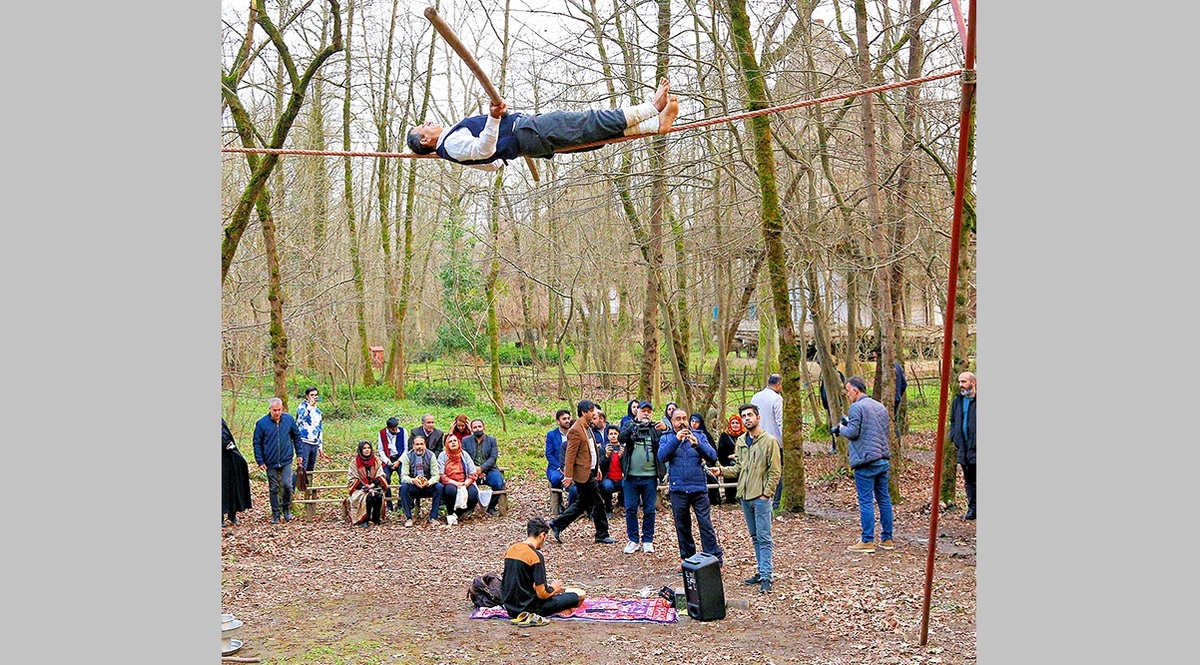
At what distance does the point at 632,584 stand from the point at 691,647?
202 centimetres

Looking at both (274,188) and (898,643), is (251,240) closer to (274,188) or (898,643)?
(274,188)

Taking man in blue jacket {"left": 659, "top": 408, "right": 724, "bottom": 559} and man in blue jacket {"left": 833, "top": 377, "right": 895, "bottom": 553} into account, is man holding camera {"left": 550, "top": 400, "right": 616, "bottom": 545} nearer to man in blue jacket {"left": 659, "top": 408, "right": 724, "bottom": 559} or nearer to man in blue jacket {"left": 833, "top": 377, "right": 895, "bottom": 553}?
man in blue jacket {"left": 659, "top": 408, "right": 724, "bottom": 559}

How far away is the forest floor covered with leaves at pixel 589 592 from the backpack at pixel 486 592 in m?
0.16

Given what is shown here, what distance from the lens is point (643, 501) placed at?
10.6 meters

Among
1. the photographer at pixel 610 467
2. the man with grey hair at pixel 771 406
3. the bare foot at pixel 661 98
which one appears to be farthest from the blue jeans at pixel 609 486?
the bare foot at pixel 661 98

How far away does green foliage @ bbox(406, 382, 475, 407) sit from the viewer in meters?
24.4

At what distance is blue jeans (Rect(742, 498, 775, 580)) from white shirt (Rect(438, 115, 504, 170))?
360 centimetres

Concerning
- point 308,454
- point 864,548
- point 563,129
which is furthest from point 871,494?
point 308,454

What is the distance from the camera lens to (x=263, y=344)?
71.9 feet

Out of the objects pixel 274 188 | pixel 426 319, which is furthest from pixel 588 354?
pixel 274 188

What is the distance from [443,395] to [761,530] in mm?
16650

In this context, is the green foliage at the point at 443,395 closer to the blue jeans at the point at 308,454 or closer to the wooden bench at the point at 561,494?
the blue jeans at the point at 308,454

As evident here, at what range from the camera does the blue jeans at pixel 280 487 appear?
41.5 ft

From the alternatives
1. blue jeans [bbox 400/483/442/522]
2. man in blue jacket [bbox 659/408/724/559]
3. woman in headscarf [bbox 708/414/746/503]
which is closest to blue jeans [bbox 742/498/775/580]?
man in blue jacket [bbox 659/408/724/559]
